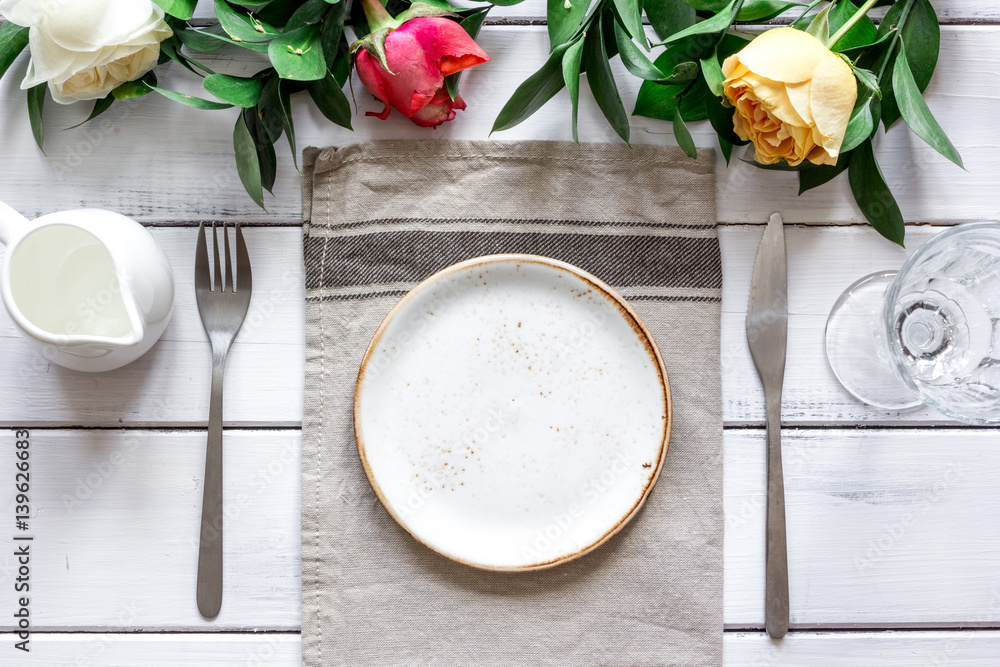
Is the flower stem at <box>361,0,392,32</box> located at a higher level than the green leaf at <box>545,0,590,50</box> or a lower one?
lower

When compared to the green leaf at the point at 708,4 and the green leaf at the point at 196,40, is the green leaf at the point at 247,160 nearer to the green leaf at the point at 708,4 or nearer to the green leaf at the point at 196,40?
the green leaf at the point at 196,40

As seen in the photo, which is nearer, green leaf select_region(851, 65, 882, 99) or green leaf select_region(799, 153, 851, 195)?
green leaf select_region(851, 65, 882, 99)

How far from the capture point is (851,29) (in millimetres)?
634

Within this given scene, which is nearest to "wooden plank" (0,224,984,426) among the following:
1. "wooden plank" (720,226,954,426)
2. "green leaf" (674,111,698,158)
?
"wooden plank" (720,226,954,426)

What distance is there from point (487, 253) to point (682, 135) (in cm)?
21

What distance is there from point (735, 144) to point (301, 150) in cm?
44

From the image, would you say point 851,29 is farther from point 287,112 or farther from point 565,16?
point 287,112

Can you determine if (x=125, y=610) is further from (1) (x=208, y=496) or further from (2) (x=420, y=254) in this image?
(2) (x=420, y=254)

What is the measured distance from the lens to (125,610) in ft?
2.23

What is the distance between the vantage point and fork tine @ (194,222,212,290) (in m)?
0.67

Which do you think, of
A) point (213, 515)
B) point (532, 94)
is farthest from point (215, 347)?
point (532, 94)

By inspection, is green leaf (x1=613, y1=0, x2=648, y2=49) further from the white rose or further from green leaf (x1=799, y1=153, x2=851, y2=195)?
the white rose

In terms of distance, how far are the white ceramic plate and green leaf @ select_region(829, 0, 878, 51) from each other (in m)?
0.33

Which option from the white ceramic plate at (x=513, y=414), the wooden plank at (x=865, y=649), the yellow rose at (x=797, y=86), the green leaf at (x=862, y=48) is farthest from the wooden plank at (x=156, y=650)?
the green leaf at (x=862, y=48)
